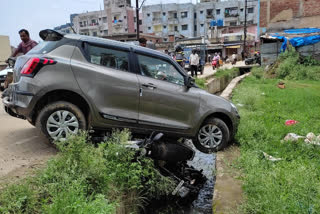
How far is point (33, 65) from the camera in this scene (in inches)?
171

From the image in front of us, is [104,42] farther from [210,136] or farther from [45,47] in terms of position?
[210,136]

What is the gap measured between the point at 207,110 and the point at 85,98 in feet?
7.52

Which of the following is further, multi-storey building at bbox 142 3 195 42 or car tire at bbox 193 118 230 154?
multi-storey building at bbox 142 3 195 42

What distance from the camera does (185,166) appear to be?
4.68m

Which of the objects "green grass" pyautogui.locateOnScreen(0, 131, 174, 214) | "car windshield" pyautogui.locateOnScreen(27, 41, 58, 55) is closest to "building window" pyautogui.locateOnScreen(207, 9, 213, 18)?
"car windshield" pyautogui.locateOnScreen(27, 41, 58, 55)

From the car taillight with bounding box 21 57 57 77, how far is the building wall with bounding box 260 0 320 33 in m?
25.3

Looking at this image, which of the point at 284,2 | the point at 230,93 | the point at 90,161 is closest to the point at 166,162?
the point at 90,161

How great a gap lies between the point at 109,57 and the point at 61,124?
1.37 m

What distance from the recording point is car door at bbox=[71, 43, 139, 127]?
4527 millimetres

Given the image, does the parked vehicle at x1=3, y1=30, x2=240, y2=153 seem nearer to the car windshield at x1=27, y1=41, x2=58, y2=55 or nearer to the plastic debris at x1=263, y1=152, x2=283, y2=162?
the car windshield at x1=27, y1=41, x2=58, y2=55

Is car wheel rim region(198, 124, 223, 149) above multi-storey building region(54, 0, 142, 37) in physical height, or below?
below

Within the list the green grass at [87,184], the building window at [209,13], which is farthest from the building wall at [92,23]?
the green grass at [87,184]

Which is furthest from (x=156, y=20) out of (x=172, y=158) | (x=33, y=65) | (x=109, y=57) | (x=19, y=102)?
(x=172, y=158)

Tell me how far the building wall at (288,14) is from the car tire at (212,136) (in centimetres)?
2322
